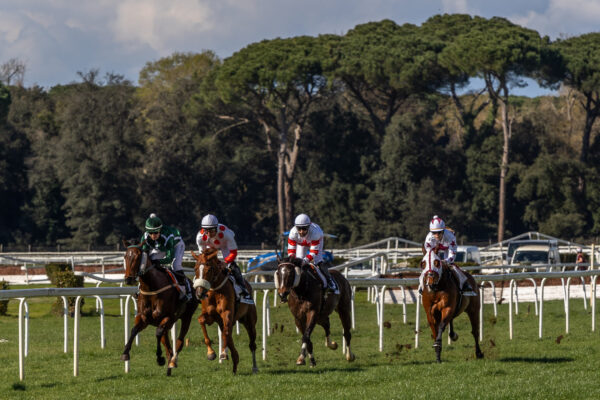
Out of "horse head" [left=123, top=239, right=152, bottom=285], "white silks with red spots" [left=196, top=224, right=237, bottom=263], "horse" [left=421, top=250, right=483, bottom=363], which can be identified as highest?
"white silks with red spots" [left=196, top=224, right=237, bottom=263]

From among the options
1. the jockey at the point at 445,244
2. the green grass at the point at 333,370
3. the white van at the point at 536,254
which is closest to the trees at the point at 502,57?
the white van at the point at 536,254

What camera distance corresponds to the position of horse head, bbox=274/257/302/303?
10070 mm

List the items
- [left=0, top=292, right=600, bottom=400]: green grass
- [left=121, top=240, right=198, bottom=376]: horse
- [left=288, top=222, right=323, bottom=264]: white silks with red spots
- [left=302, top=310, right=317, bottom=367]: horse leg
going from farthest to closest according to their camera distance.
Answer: [left=288, top=222, right=323, bottom=264]: white silks with red spots
[left=302, top=310, right=317, bottom=367]: horse leg
[left=121, top=240, right=198, bottom=376]: horse
[left=0, top=292, right=600, bottom=400]: green grass

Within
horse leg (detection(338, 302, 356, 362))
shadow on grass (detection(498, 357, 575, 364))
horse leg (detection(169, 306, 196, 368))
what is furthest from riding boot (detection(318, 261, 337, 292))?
shadow on grass (detection(498, 357, 575, 364))

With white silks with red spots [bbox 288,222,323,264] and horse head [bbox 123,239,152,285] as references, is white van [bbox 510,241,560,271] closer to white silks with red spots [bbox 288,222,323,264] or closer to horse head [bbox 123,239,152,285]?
white silks with red spots [bbox 288,222,323,264]

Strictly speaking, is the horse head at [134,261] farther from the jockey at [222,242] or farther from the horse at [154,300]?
the jockey at [222,242]

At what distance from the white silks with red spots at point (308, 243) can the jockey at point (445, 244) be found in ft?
3.88

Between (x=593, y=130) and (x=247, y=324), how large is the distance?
45.2 meters

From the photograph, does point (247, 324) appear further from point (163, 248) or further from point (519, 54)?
point (519, 54)

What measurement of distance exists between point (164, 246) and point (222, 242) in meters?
0.75

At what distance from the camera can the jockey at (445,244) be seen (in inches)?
435

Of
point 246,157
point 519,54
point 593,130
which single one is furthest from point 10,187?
point 593,130

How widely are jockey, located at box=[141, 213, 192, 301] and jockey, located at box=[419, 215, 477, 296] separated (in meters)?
2.74

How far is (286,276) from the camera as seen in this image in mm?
10133
